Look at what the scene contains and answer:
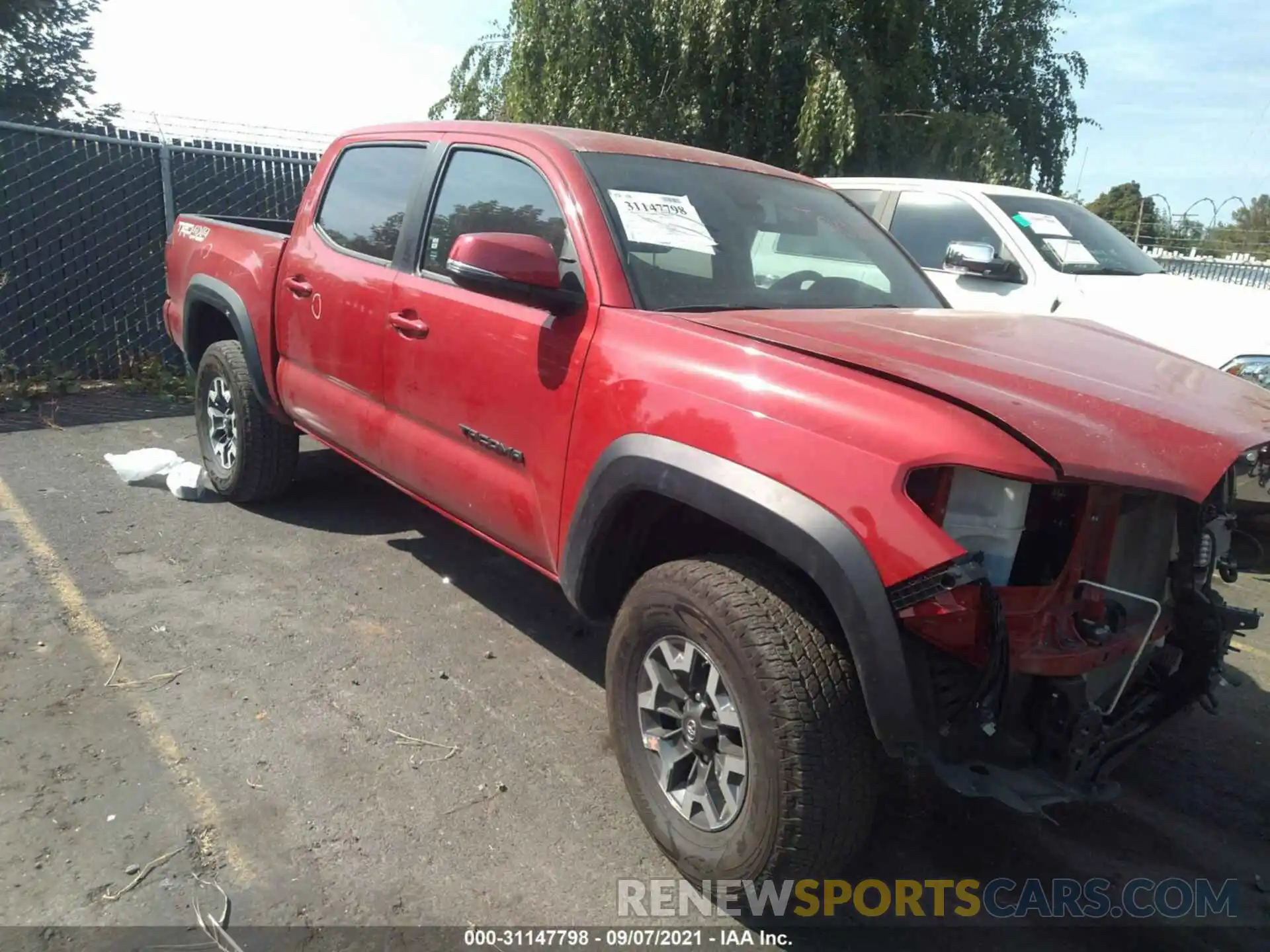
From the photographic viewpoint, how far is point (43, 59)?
32.2 meters

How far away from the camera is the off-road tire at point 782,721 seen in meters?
2.05

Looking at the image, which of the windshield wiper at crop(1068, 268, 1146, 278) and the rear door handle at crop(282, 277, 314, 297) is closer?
the rear door handle at crop(282, 277, 314, 297)

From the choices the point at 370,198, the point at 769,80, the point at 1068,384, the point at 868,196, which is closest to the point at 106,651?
the point at 370,198

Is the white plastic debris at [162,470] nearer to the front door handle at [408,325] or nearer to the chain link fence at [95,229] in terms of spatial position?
the front door handle at [408,325]

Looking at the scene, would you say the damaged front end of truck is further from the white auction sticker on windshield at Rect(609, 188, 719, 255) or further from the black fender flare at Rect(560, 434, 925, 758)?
the white auction sticker on windshield at Rect(609, 188, 719, 255)

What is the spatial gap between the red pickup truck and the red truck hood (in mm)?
12

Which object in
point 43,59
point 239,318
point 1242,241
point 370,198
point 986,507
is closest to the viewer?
point 986,507

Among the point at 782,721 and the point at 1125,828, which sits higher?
the point at 782,721

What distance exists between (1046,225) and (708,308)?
4176 millimetres

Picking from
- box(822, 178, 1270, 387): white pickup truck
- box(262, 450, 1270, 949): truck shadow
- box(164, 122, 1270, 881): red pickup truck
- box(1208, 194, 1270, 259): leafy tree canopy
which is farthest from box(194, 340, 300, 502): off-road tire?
box(1208, 194, 1270, 259): leafy tree canopy

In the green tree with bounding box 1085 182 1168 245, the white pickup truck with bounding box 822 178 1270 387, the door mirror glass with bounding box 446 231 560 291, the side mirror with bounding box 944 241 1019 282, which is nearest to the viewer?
the door mirror glass with bounding box 446 231 560 291

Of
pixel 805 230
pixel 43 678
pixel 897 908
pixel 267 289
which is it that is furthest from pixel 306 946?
pixel 267 289

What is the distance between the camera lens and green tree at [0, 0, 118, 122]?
30.8 metres

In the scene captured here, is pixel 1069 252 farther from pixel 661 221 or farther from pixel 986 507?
pixel 986 507
